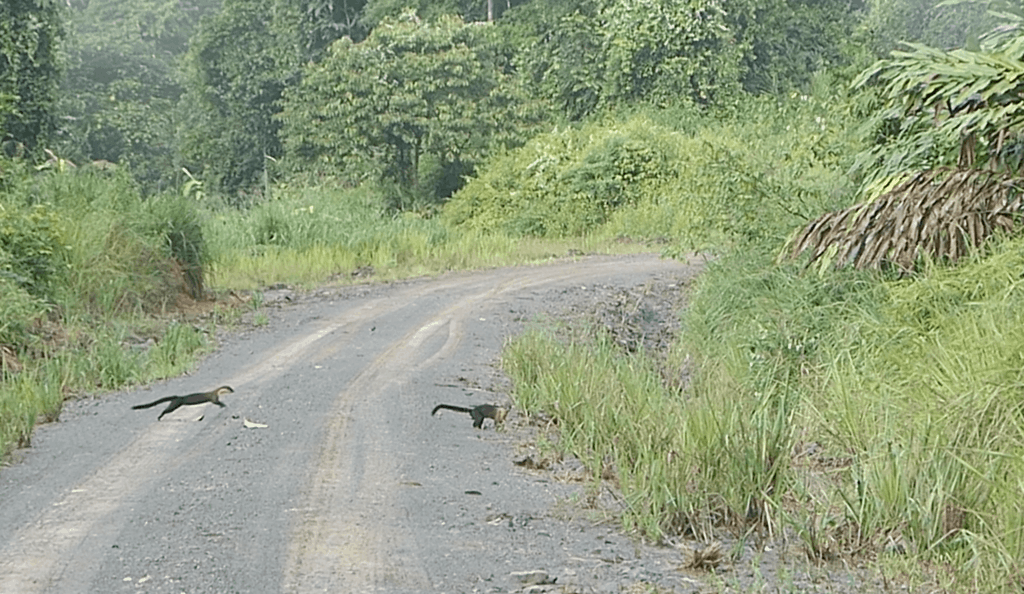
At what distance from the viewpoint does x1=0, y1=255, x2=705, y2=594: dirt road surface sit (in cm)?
467

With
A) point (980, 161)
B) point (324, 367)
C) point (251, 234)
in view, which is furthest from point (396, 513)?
point (251, 234)

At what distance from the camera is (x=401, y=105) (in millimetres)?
27219

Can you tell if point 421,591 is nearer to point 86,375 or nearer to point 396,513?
point 396,513

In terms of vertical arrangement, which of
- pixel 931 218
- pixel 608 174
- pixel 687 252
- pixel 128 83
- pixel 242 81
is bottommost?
pixel 608 174

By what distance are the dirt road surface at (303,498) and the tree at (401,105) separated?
17357 millimetres

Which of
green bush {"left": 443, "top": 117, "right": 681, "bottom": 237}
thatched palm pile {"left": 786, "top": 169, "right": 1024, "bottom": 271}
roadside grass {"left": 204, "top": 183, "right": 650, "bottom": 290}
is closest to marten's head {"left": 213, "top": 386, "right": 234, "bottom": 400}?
thatched palm pile {"left": 786, "top": 169, "right": 1024, "bottom": 271}

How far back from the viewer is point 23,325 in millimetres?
10594

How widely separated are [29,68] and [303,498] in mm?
15627

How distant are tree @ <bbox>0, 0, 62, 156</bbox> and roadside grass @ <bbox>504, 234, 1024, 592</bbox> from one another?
1195cm

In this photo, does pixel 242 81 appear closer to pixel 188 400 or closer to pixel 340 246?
pixel 340 246

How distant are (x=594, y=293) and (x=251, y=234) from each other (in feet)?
23.4

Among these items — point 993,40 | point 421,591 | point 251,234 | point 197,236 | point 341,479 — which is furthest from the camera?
point 251,234

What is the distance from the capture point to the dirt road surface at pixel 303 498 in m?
4.67

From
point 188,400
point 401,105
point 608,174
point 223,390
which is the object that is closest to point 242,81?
point 401,105
